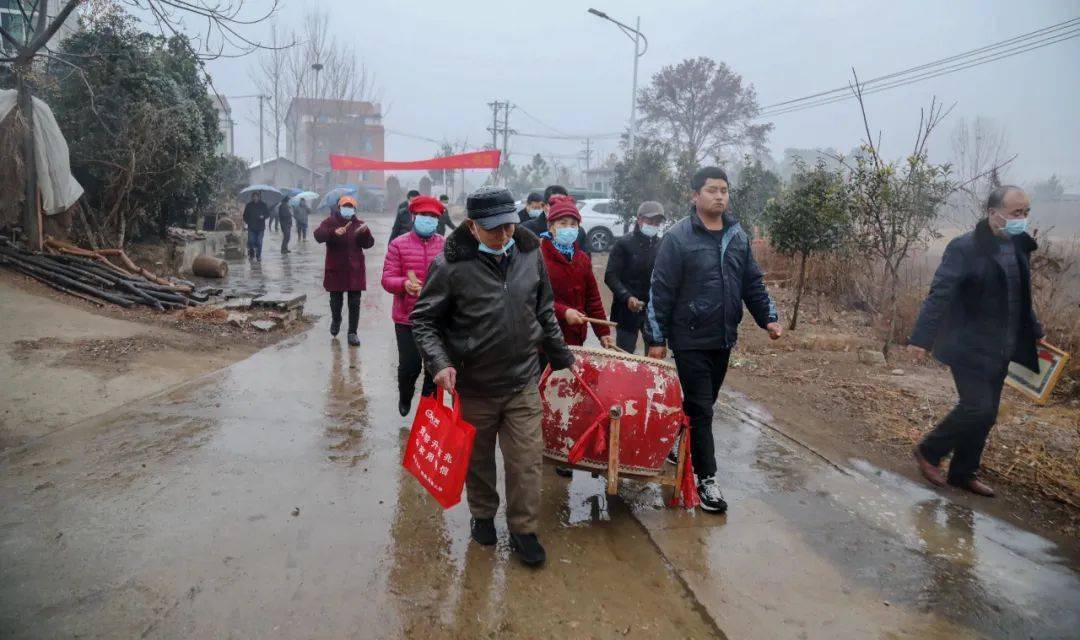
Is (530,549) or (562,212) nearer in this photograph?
(530,549)

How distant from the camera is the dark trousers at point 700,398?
3805mm

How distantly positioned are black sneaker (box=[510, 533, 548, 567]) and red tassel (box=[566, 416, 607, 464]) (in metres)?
0.47

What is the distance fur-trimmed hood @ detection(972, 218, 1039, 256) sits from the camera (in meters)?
4.07

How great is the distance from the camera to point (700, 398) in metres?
3.80

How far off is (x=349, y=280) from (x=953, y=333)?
5.67m

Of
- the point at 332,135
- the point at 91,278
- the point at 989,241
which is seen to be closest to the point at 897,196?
the point at 989,241

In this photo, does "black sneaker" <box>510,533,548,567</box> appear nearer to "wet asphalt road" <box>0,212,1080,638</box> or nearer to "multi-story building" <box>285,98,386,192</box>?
"wet asphalt road" <box>0,212,1080,638</box>

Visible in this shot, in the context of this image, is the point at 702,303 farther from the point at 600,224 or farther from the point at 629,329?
the point at 600,224

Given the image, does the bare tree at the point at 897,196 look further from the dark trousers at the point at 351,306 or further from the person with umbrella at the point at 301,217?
the person with umbrella at the point at 301,217

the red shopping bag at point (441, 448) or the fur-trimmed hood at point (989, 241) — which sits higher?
the fur-trimmed hood at point (989, 241)

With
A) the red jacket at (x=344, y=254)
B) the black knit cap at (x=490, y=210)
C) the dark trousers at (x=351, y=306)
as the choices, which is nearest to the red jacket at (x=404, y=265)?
the black knit cap at (x=490, y=210)

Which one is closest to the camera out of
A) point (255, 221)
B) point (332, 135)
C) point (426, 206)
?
point (426, 206)

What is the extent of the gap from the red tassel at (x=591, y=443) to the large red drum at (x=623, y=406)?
0.03m

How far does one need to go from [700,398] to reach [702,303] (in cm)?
53
